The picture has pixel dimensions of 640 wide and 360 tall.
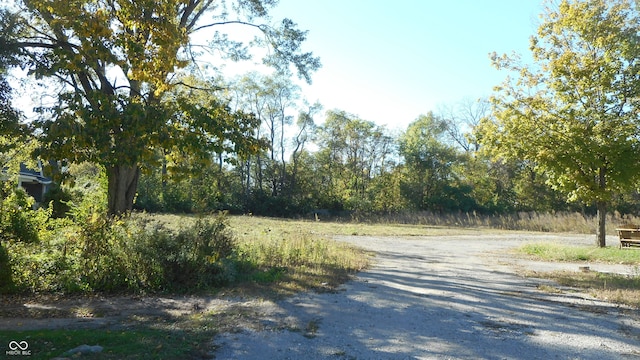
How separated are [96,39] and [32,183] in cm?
2599

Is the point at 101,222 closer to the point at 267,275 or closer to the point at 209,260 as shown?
the point at 209,260

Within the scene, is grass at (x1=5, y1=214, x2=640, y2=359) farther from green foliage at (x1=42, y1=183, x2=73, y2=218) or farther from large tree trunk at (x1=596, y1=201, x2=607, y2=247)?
green foliage at (x1=42, y1=183, x2=73, y2=218)

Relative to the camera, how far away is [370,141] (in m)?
57.1

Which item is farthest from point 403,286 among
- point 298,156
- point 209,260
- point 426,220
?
point 298,156

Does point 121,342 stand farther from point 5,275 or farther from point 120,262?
point 5,275

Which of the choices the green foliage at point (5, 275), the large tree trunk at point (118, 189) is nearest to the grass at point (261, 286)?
the large tree trunk at point (118, 189)

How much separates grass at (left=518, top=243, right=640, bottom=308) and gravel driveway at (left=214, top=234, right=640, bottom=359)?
1.93ft

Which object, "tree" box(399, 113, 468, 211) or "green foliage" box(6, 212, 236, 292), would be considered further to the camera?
"tree" box(399, 113, 468, 211)

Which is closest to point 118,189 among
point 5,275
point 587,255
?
point 5,275

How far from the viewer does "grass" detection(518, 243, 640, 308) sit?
9047 millimetres

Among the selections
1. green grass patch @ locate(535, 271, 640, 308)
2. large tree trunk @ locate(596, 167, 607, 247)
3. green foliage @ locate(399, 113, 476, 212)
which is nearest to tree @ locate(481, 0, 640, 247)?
A: large tree trunk @ locate(596, 167, 607, 247)

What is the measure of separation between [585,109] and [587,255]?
5467 millimetres

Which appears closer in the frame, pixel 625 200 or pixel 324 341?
pixel 324 341

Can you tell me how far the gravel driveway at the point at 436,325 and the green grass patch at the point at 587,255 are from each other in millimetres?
6490
